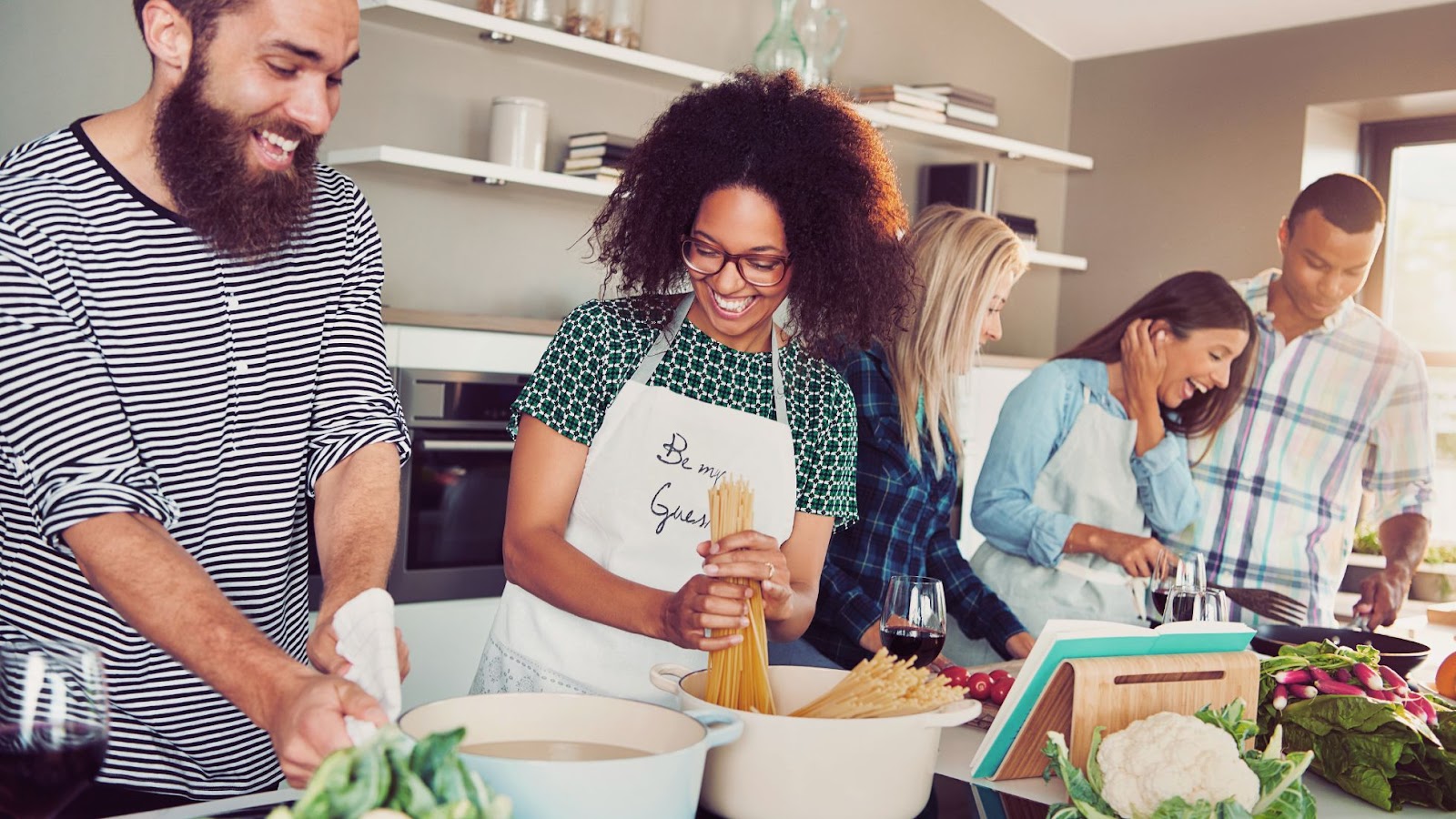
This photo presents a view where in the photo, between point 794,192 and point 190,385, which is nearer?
point 190,385

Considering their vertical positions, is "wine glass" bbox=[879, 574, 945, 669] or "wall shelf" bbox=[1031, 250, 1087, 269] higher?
"wall shelf" bbox=[1031, 250, 1087, 269]

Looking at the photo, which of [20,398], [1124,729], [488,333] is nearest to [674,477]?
[1124,729]

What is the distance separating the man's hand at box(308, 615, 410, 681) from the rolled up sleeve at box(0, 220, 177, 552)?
201 mm

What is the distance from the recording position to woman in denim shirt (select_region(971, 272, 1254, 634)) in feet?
8.05

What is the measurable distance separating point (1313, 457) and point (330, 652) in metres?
2.52

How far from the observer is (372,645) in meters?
0.95

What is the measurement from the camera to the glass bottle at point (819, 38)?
4.52 metres

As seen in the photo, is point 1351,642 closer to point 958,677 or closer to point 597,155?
point 958,677

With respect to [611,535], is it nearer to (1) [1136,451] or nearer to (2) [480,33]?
(1) [1136,451]

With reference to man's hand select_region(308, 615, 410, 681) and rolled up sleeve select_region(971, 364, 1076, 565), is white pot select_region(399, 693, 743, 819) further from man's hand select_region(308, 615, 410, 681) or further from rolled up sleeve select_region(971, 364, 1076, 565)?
rolled up sleeve select_region(971, 364, 1076, 565)

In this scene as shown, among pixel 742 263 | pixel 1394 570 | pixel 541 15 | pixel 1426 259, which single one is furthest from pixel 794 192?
pixel 1426 259

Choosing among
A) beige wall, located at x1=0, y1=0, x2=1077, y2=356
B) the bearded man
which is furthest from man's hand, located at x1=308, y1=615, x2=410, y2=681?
beige wall, located at x1=0, y1=0, x2=1077, y2=356

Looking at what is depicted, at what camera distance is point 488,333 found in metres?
3.55

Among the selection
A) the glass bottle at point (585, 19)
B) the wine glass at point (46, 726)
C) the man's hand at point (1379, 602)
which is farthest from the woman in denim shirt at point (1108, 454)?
the glass bottle at point (585, 19)
